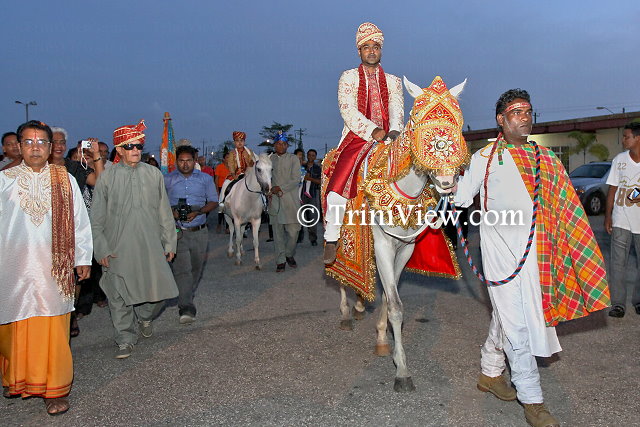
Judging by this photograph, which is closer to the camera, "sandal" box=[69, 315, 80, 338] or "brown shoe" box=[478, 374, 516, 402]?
"brown shoe" box=[478, 374, 516, 402]

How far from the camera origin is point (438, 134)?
3865 mm

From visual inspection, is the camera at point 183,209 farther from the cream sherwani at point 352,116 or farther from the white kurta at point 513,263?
the white kurta at point 513,263

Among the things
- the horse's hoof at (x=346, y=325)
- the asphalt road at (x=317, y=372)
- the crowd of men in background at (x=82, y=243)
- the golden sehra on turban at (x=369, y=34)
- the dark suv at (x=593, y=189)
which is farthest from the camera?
the dark suv at (x=593, y=189)

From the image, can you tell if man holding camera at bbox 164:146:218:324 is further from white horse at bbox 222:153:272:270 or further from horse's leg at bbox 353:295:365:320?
white horse at bbox 222:153:272:270

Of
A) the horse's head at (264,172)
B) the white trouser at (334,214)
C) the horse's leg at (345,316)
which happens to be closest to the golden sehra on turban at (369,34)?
the white trouser at (334,214)

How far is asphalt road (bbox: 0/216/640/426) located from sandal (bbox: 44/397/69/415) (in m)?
0.05

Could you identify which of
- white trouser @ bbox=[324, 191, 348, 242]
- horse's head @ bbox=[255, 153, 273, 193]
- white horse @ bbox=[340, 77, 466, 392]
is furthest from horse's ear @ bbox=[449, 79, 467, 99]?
horse's head @ bbox=[255, 153, 273, 193]

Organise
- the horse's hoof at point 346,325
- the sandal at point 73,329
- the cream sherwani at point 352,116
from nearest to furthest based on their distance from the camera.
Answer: the cream sherwani at point 352,116, the sandal at point 73,329, the horse's hoof at point 346,325

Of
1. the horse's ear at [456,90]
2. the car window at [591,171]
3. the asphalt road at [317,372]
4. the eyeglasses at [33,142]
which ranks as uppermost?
the horse's ear at [456,90]

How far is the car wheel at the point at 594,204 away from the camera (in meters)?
18.3

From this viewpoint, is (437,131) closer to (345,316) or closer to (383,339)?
(383,339)

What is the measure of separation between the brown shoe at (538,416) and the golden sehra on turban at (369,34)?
12.3 feet

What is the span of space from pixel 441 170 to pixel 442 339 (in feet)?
8.37

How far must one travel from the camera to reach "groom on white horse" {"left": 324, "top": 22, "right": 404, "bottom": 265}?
17.2 ft
